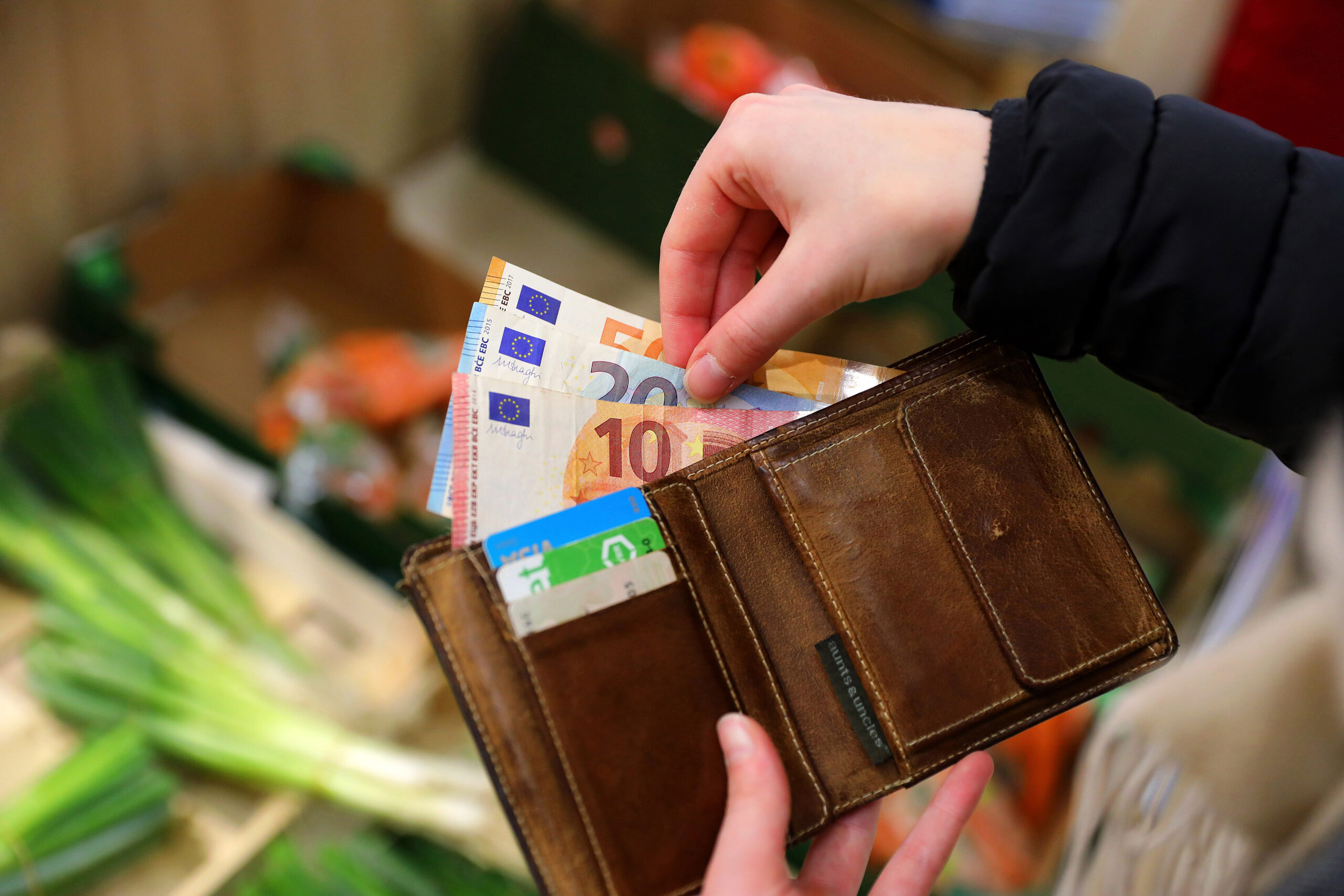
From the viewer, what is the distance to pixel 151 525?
181 centimetres

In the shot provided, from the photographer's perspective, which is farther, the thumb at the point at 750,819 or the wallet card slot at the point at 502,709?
the wallet card slot at the point at 502,709

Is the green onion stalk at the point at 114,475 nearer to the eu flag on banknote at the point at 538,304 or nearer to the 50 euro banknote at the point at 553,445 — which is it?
the 50 euro banknote at the point at 553,445

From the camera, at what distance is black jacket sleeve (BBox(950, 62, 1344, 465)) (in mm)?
865

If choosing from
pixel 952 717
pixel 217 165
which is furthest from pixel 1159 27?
pixel 217 165

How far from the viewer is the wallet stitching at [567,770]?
95 centimetres

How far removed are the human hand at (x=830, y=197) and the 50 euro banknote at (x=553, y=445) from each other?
0.05m

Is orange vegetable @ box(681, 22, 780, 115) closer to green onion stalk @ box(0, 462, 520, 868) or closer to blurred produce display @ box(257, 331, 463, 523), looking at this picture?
blurred produce display @ box(257, 331, 463, 523)

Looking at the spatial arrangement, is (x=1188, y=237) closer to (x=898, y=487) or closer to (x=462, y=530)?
(x=898, y=487)

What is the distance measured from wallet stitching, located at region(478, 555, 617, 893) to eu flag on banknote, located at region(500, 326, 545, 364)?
1.13 feet

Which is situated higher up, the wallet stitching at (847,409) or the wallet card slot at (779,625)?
the wallet stitching at (847,409)

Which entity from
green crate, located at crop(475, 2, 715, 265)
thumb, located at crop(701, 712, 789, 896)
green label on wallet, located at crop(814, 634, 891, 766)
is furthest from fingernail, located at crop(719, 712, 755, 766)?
green crate, located at crop(475, 2, 715, 265)

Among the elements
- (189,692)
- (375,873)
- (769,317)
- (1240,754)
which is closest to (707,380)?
(769,317)

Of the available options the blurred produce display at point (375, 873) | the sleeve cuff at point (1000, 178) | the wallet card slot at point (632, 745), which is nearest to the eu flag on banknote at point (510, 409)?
the wallet card slot at point (632, 745)

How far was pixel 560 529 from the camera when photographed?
97cm
